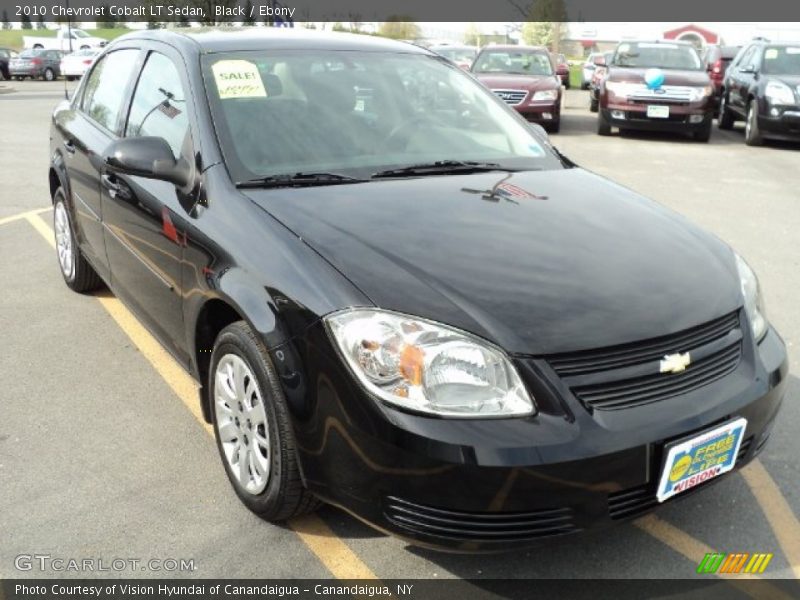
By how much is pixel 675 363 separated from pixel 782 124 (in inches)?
439

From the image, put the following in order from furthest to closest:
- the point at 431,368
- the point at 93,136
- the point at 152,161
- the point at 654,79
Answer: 1. the point at 654,79
2. the point at 93,136
3. the point at 152,161
4. the point at 431,368

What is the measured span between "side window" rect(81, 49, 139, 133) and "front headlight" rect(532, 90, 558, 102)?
968cm

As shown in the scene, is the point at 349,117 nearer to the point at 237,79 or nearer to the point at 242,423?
the point at 237,79

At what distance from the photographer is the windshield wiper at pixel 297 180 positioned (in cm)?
289

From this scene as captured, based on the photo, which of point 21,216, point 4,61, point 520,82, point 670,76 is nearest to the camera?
point 21,216

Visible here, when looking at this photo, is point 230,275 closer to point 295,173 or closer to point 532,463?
point 295,173

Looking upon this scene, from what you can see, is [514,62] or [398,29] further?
[398,29]

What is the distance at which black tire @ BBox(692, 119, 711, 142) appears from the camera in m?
13.0

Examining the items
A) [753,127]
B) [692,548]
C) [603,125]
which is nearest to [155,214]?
[692,548]

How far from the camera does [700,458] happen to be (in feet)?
7.68

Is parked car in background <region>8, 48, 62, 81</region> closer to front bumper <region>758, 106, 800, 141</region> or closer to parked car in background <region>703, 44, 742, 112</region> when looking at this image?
parked car in background <region>703, 44, 742, 112</region>

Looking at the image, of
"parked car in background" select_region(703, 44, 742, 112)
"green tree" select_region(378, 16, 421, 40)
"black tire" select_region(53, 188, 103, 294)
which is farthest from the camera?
"green tree" select_region(378, 16, 421, 40)

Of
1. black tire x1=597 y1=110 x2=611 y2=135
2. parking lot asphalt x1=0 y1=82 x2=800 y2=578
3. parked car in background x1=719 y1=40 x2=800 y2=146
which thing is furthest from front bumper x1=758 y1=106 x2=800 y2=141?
parking lot asphalt x1=0 y1=82 x2=800 y2=578

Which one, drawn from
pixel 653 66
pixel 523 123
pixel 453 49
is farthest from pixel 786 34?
pixel 523 123
